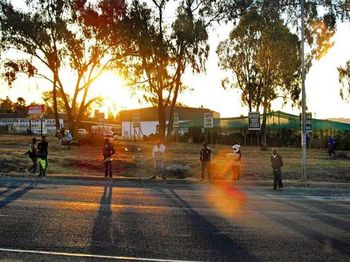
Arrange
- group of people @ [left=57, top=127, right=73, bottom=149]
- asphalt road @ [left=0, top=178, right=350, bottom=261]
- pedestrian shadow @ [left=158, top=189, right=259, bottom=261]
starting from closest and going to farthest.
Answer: pedestrian shadow @ [left=158, top=189, right=259, bottom=261], asphalt road @ [left=0, top=178, right=350, bottom=261], group of people @ [left=57, top=127, right=73, bottom=149]

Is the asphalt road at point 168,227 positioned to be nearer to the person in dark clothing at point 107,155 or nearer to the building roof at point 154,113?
the person in dark clothing at point 107,155

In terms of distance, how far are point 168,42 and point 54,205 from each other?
80.3 feet

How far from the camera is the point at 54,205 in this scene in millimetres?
12688

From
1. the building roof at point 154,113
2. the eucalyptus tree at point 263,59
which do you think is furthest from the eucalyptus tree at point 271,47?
the building roof at point 154,113

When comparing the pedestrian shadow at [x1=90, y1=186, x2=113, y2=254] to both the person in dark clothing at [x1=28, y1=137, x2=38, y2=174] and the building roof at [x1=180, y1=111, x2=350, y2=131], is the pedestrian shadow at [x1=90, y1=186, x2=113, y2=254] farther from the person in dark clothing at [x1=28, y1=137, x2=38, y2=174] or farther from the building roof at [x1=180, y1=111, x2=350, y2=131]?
the building roof at [x1=180, y1=111, x2=350, y2=131]

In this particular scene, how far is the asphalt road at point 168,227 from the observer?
787 cm

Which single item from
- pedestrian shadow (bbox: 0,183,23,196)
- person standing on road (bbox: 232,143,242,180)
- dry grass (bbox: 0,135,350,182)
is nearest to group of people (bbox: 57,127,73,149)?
dry grass (bbox: 0,135,350,182)

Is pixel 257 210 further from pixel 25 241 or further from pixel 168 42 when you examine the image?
pixel 168 42

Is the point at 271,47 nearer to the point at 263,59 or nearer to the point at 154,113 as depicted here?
the point at 263,59

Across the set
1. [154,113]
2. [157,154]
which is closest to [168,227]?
[157,154]

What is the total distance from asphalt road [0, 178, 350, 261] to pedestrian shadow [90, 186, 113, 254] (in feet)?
0.05

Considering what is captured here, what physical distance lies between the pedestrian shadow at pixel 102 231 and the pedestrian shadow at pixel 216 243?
1639 millimetres

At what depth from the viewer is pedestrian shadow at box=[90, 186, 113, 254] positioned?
26.8 feet

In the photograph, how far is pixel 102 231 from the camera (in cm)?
944
